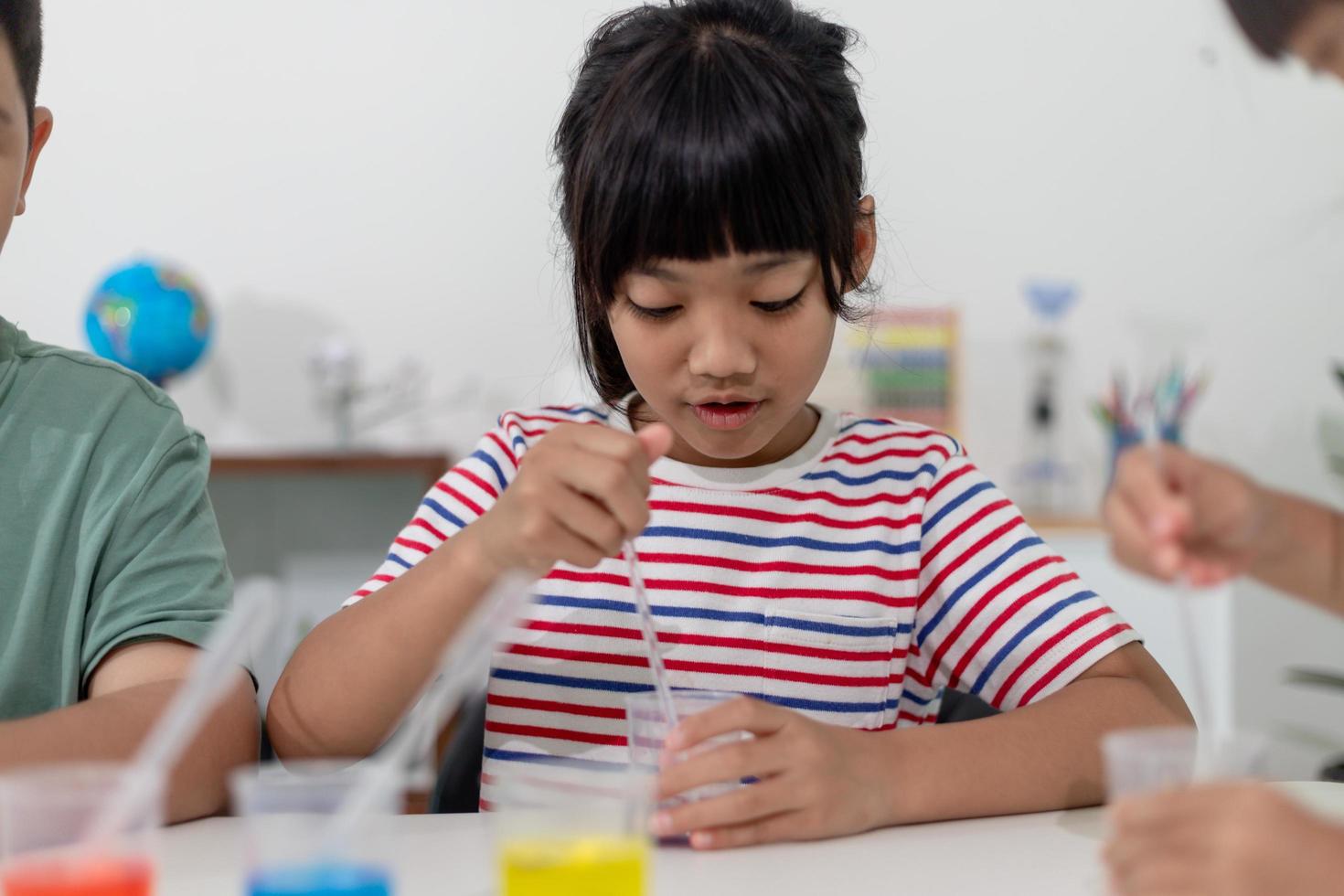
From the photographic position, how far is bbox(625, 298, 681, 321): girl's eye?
1015 mm

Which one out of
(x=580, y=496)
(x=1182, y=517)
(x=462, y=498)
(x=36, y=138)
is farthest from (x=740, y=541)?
(x=36, y=138)

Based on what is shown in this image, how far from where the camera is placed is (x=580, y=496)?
2.89 ft

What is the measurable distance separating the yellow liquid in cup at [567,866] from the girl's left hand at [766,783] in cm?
22

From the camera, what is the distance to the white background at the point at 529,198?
2.79 meters

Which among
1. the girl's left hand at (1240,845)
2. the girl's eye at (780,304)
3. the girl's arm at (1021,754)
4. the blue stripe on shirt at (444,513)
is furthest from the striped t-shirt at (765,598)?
the girl's left hand at (1240,845)

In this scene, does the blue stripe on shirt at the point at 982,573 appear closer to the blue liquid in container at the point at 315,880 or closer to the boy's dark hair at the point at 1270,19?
the boy's dark hair at the point at 1270,19

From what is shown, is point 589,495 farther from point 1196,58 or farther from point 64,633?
point 1196,58

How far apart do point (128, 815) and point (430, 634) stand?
437 mm

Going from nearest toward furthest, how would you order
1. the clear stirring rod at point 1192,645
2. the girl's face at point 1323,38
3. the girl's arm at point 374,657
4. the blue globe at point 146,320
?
the clear stirring rod at point 1192,645, the girl's face at point 1323,38, the girl's arm at point 374,657, the blue globe at point 146,320

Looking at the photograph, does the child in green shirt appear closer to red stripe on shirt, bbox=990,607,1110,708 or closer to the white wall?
red stripe on shirt, bbox=990,607,1110,708

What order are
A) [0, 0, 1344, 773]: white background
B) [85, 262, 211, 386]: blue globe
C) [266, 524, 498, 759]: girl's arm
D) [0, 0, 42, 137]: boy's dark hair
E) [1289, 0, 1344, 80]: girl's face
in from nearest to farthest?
[1289, 0, 1344, 80]: girl's face → [266, 524, 498, 759]: girl's arm → [0, 0, 42, 137]: boy's dark hair → [85, 262, 211, 386]: blue globe → [0, 0, 1344, 773]: white background

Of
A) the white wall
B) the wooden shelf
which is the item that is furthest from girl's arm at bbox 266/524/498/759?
the white wall

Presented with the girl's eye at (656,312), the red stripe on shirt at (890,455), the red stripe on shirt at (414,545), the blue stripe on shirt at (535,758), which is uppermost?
the girl's eye at (656,312)

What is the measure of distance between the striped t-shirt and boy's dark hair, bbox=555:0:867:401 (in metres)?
0.19
